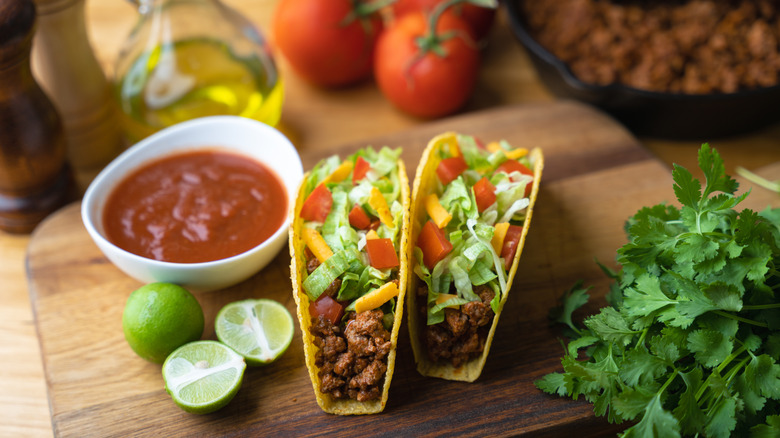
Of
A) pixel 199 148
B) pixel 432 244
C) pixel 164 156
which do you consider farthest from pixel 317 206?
pixel 164 156

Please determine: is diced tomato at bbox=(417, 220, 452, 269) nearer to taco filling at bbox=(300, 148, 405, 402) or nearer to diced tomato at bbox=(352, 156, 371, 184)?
taco filling at bbox=(300, 148, 405, 402)

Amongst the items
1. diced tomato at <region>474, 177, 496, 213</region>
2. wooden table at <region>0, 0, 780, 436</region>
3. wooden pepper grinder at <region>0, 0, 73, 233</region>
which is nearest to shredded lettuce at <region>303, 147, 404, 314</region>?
diced tomato at <region>474, 177, 496, 213</region>

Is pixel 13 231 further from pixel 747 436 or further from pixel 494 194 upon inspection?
pixel 747 436

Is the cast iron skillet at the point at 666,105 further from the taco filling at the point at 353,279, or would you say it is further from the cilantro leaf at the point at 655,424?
the cilantro leaf at the point at 655,424

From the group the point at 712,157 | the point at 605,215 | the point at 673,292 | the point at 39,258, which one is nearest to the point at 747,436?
the point at 673,292

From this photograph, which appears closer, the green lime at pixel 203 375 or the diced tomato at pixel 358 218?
the green lime at pixel 203 375

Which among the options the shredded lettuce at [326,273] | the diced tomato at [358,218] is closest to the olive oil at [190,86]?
the diced tomato at [358,218]

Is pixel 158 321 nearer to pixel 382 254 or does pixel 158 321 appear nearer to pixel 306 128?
pixel 382 254
